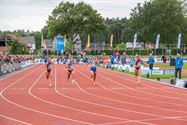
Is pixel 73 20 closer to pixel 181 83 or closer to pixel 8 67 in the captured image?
pixel 8 67

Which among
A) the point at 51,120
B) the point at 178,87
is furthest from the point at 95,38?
the point at 51,120

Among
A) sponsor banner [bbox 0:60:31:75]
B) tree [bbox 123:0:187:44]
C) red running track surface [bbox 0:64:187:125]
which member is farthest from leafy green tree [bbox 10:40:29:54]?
red running track surface [bbox 0:64:187:125]

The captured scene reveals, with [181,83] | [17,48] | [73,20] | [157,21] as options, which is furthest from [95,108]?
[73,20]

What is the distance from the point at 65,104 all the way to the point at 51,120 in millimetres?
3848

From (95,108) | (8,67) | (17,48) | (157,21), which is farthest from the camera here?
(157,21)

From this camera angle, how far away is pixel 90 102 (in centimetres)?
1697

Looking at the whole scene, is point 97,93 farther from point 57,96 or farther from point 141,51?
point 141,51

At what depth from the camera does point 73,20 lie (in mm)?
108062

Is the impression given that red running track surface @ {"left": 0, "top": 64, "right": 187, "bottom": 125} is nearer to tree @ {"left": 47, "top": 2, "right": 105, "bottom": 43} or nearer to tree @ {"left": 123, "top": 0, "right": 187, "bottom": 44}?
tree @ {"left": 123, "top": 0, "right": 187, "bottom": 44}

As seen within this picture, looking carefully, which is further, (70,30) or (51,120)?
(70,30)

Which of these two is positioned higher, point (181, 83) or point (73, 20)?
point (73, 20)

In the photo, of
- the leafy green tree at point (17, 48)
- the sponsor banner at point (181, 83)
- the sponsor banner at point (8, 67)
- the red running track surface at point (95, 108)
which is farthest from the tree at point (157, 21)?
the red running track surface at point (95, 108)

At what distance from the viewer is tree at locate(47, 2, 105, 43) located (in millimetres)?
108000

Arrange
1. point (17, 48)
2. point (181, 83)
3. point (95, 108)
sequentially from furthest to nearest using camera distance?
point (17, 48) → point (181, 83) → point (95, 108)
